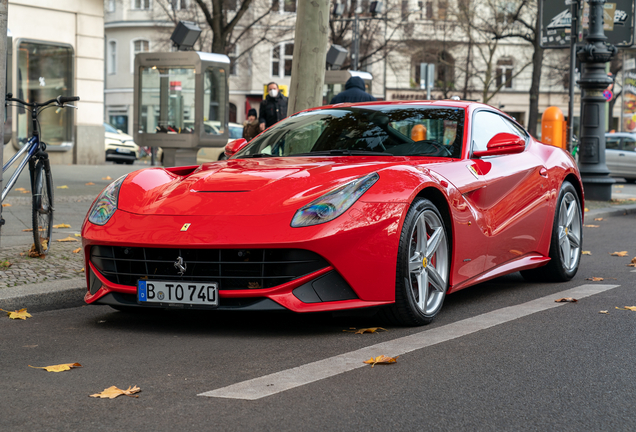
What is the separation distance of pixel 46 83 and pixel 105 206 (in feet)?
56.3

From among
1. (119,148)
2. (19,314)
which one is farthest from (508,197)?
(119,148)

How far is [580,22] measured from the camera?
606 inches

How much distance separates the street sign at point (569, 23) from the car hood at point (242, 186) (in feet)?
39.4

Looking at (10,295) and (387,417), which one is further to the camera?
(10,295)

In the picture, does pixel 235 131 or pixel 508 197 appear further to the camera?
pixel 235 131

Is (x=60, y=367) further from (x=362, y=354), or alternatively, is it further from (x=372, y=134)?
(x=372, y=134)

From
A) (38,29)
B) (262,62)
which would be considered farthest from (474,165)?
(262,62)

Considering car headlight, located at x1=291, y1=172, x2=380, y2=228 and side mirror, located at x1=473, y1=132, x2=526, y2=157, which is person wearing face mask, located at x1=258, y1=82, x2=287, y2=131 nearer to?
side mirror, located at x1=473, y1=132, x2=526, y2=157

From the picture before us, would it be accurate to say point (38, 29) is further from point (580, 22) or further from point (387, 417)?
point (387, 417)

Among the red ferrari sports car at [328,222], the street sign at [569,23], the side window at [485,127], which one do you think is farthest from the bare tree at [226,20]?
the red ferrari sports car at [328,222]

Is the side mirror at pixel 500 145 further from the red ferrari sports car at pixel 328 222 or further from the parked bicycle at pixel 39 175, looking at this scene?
the parked bicycle at pixel 39 175

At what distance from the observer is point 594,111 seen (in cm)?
1562

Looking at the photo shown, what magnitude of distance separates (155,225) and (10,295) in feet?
4.57

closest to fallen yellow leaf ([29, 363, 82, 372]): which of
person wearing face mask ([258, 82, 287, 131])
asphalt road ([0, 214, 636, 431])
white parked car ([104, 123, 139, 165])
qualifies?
asphalt road ([0, 214, 636, 431])
